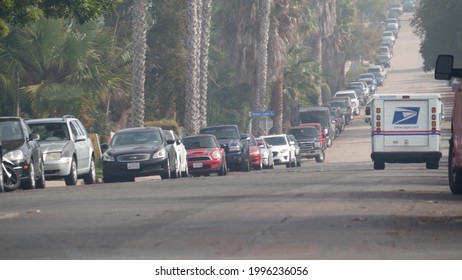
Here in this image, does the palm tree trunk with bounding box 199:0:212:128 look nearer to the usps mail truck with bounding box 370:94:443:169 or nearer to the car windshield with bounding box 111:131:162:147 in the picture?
the usps mail truck with bounding box 370:94:443:169

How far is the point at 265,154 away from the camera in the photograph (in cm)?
5341

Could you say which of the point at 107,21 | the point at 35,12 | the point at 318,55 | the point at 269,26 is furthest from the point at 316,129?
the point at 35,12

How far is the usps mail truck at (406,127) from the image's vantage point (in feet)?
130

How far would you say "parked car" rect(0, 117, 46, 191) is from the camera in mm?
29281

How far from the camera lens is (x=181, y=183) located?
3136cm

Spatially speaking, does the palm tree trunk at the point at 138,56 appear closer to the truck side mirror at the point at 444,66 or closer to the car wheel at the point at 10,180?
the car wheel at the point at 10,180

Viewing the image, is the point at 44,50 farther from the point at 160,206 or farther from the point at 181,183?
the point at 160,206

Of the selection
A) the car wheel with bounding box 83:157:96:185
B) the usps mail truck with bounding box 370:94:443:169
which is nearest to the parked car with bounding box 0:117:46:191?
the car wheel with bounding box 83:157:96:185

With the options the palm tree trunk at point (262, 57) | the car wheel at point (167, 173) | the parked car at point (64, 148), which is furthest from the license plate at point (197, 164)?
the palm tree trunk at point (262, 57)

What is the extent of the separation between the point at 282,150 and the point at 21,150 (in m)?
28.3

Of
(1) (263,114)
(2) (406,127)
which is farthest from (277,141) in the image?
(2) (406,127)

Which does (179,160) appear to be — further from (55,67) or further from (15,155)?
(55,67)

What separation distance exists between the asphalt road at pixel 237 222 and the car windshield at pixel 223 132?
17.9 m

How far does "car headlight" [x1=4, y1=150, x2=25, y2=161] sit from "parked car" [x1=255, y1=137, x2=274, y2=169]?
79.3ft
